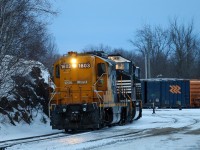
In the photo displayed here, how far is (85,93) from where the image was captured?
20.8 metres

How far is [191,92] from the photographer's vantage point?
167 feet

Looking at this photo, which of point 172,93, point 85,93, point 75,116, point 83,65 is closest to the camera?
point 75,116

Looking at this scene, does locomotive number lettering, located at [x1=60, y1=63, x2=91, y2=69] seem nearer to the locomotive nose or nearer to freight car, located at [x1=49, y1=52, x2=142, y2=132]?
freight car, located at [x1=49, y1=52, x2=142, y2=132]

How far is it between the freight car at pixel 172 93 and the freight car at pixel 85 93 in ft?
91.7

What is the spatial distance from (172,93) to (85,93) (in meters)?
31.8

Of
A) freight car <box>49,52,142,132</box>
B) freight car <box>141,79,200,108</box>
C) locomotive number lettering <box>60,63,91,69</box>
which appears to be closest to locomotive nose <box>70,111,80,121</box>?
freight car <box>49,52,142,132</box>

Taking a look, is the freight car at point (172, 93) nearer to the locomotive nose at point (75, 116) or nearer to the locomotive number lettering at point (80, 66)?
the locomotive number lettering at point (80, 66)

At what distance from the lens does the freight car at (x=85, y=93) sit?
1989cm

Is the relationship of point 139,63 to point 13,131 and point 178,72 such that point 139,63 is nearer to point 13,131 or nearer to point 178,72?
point 178,72

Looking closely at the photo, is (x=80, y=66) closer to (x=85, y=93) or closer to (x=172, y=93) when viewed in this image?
(x=85, y=93)

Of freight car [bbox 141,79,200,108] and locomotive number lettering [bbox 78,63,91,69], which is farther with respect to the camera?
freight car [bbox 141,79,200,108]

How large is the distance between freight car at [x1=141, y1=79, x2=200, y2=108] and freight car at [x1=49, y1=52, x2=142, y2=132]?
27947 mm

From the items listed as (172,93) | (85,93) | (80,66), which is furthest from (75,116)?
(172,93)

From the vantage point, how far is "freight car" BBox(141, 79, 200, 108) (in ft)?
166
